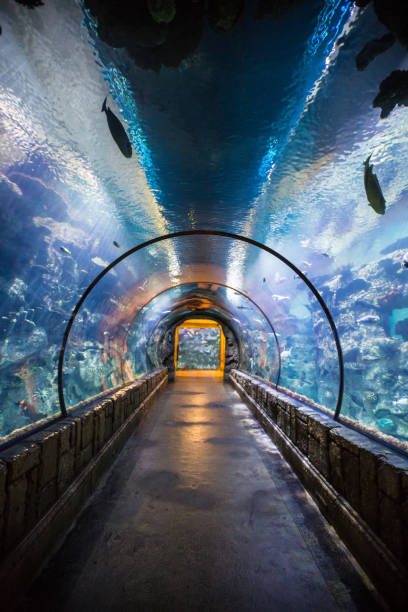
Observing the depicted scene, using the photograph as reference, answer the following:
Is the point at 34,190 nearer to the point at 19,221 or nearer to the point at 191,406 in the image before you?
the point at 191,406

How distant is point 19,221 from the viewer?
1523cm

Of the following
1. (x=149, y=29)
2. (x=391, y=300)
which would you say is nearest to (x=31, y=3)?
(x=149, y=29)

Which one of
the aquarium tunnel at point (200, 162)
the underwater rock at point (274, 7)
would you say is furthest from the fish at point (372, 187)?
the underwater rock at point (274, 7)

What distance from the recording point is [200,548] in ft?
8.07

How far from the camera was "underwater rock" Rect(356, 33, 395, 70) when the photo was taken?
2076mm

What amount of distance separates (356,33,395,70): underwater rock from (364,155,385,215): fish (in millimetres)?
1480

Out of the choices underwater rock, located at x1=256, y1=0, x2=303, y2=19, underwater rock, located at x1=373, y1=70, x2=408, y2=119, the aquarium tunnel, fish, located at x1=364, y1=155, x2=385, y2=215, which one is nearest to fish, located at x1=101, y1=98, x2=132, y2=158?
the aquarium tunnel

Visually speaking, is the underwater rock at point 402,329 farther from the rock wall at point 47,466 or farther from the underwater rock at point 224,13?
the underwater rock at point 224,13

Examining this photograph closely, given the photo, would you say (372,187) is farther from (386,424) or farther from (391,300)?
(391,300)

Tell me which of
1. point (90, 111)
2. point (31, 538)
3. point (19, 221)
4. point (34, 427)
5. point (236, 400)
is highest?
point (19, 221)

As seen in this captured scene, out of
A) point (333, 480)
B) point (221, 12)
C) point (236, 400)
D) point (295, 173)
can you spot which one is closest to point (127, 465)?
point (333, 480)

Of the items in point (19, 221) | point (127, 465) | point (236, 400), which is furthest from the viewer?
point (19, 221)

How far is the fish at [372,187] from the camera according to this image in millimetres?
3729

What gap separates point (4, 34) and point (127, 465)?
5064mm
